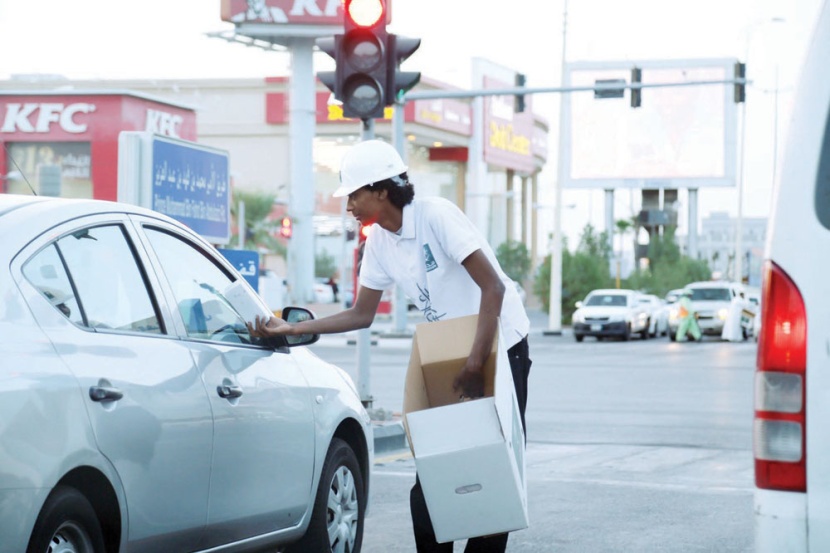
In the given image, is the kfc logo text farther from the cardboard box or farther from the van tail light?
the van tail light

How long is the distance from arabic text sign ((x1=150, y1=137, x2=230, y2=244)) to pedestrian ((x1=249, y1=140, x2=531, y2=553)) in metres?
7.41

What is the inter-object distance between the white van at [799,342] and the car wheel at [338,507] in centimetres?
287

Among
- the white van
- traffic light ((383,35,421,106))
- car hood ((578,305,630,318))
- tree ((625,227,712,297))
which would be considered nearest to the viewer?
the white van

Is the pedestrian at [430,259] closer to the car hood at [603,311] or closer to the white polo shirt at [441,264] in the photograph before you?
the white polo shirt at [441,264]

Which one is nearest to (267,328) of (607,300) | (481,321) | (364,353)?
(481,321)

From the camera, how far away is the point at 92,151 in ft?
136

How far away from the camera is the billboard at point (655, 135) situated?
252 feet

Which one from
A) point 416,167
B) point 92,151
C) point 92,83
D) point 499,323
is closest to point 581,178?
point 416,167

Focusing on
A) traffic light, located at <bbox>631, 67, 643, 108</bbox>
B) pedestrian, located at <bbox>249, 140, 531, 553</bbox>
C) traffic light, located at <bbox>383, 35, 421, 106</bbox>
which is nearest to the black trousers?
pedestrian, located at <bbox>249, 140, 531, 553</bbox>

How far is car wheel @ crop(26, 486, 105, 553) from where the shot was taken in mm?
4262

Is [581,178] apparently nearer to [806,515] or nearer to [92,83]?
[92,83]

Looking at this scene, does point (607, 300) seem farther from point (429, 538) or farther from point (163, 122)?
point (429, 538)

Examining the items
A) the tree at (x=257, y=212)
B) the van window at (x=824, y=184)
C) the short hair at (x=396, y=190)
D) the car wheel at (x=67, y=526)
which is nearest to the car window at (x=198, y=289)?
the short hair at (x=396, y=190)

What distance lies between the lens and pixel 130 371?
15.8ft
